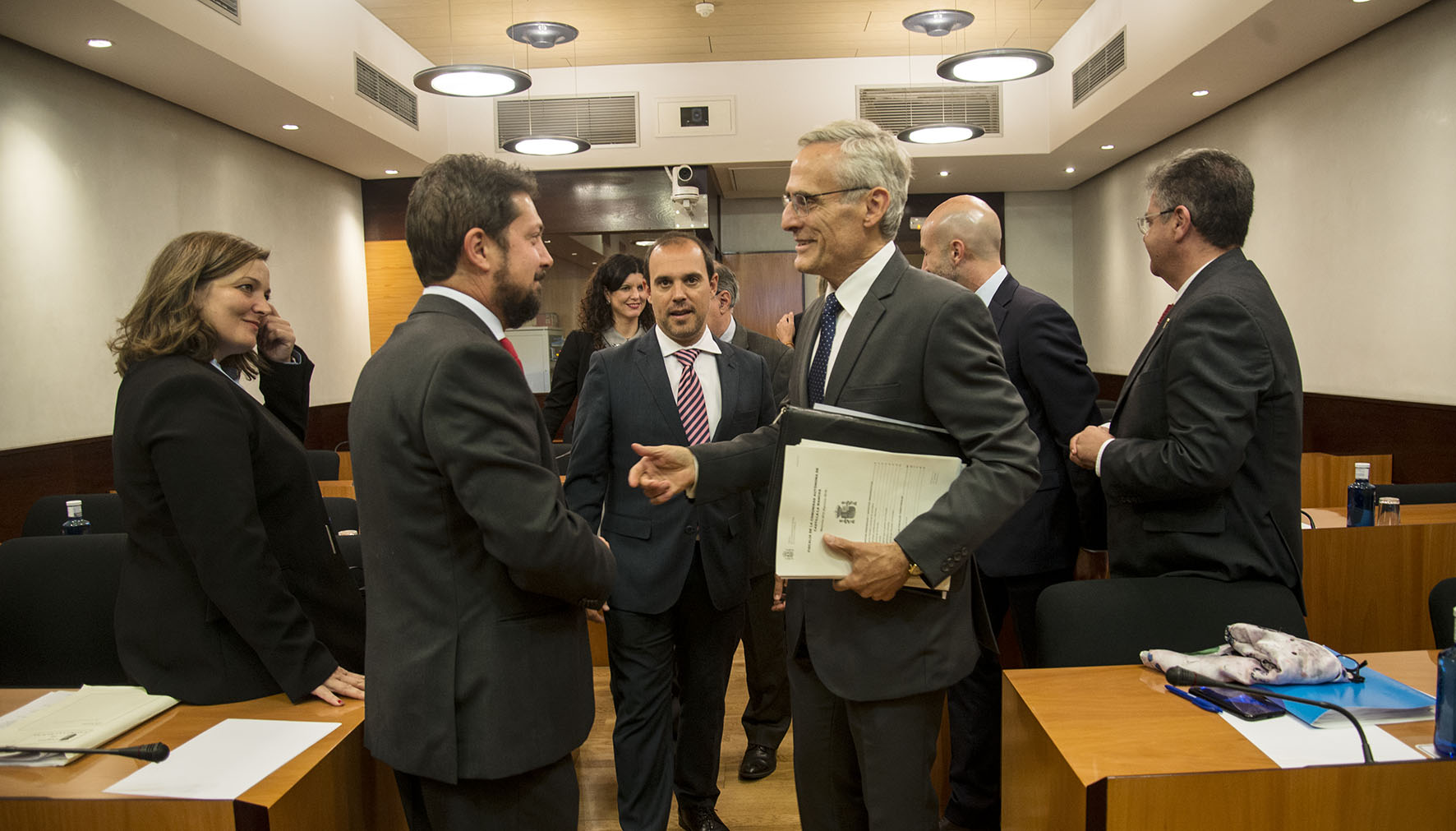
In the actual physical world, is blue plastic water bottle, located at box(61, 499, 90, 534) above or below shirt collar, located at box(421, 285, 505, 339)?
below

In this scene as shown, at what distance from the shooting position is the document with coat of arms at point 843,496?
5.27 ft

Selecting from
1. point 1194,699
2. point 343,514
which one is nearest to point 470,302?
point 1194,699

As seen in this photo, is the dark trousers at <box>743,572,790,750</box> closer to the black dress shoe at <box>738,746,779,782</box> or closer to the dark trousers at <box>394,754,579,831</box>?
the black dress shoe at <box>738,746,779,782</box>

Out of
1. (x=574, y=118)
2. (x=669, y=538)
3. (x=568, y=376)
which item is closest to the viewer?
(x=669, y=538)

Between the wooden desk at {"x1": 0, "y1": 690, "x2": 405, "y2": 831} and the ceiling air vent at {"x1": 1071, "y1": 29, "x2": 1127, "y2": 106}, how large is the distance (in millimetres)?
6747

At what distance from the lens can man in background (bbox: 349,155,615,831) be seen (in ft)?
4.69

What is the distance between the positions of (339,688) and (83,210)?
4.71 metres

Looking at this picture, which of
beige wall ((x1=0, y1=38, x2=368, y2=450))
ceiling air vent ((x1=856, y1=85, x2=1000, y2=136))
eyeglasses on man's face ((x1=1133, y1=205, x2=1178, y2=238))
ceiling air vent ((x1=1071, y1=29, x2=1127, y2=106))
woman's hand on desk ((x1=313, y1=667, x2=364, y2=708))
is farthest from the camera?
ceiling air vent ((x1=856, y1=85, x2=1000, y2=136))

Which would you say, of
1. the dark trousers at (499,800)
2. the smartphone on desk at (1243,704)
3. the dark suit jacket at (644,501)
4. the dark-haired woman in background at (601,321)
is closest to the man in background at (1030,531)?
the dark suit jacket at (644,501)

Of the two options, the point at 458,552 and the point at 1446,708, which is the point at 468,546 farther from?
the point at 1446,708

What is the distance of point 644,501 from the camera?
2.56 metres

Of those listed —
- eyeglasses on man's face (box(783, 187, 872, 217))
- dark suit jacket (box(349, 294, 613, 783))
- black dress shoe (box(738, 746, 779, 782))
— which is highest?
eyeglasses on man's face (box(783, 187, 872, 217))

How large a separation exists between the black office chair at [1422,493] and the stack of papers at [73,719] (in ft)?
14.0

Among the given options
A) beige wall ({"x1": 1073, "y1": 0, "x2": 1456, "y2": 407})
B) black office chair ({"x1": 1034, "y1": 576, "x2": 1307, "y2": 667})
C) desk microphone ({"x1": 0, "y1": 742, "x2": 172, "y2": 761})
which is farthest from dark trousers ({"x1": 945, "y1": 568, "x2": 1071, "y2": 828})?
beige wall ({"x1": 1073, "y1": 0, "x2": 1456, "y2": 407})
